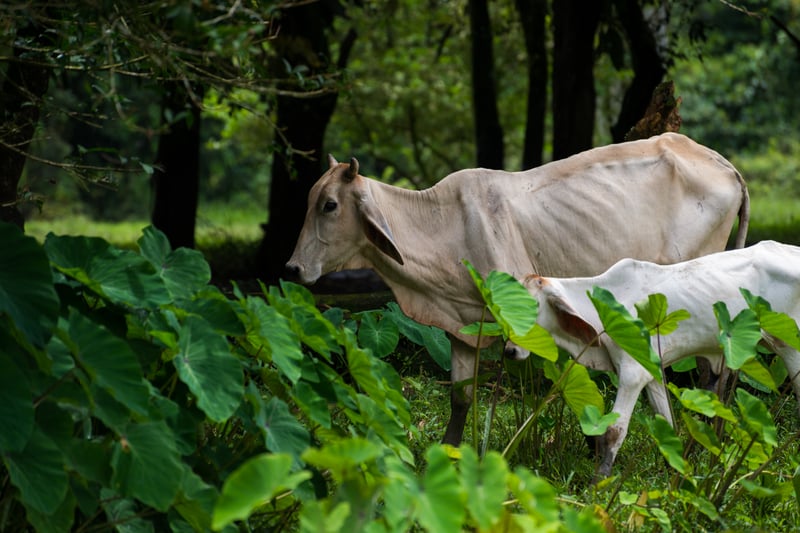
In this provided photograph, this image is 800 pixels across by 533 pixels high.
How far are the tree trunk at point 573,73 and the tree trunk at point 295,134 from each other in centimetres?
185

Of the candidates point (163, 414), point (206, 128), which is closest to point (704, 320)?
point (163, 414)

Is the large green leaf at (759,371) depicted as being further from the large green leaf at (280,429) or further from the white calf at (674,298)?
the large green leaf at (280,429)

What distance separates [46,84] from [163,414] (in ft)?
9.95

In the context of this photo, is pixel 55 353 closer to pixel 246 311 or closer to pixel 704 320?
pixel 246 311

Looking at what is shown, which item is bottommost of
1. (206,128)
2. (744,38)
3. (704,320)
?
(206,128)

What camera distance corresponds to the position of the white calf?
4.58m

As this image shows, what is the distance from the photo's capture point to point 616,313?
12.5 feet

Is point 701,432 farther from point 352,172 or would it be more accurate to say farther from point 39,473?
point 39,473

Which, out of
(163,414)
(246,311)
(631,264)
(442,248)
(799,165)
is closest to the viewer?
(163,414)

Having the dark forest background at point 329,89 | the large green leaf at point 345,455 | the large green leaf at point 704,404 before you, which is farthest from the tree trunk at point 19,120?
the large green leaf at point 704,404

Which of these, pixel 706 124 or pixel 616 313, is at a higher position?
pixel 616 313

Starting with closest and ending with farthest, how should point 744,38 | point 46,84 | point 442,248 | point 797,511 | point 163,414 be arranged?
point 163,414, point 797,511, point 442,248, point 46,84, point 744,38

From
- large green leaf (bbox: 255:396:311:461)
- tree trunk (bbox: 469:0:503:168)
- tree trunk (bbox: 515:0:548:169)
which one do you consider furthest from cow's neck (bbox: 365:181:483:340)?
tree trunk (bbox: 469:0:503:168)

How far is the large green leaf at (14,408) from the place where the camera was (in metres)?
3.03
